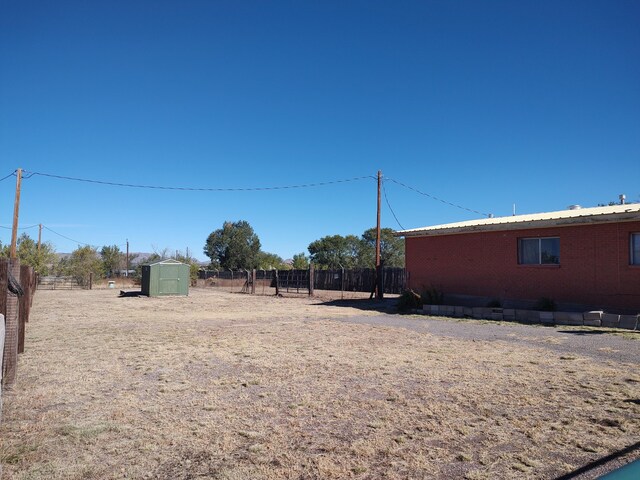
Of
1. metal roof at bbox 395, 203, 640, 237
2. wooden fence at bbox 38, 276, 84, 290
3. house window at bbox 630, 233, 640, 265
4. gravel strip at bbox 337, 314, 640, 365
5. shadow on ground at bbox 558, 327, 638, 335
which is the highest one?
metal roof at bbox 395, 203, 640, 237

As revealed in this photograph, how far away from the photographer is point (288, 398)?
19.2 ft

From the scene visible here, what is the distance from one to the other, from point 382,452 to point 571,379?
13.0 feet

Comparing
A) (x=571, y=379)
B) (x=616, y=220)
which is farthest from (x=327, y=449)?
(x=616, y=220)

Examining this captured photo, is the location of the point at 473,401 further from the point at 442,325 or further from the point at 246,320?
the point at 246,320

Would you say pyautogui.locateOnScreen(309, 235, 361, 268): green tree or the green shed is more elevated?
pyautogui.locateOnScreen(309, 235, 361, 268): green tree

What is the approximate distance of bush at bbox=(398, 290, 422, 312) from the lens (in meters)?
18.2

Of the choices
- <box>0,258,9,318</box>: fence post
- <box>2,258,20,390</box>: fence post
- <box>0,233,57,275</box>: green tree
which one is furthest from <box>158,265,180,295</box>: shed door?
<box>0,258,9,318</box>: fence post

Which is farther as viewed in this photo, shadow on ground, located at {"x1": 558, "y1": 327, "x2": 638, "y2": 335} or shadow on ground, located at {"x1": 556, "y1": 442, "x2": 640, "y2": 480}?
shadow on ground, located at {"x1": 558, "y1": 327, "x2": 638, "y2": 335}

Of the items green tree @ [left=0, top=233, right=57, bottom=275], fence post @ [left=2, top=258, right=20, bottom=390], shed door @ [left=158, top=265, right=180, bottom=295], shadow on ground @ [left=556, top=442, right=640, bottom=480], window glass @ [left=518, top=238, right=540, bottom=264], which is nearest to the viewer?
shadow on ground @ [left=556, top=442, right=640, bottom=480]

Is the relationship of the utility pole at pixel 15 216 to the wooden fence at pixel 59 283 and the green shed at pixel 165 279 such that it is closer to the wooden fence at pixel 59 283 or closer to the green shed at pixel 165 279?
the green shed at pixel 165 279

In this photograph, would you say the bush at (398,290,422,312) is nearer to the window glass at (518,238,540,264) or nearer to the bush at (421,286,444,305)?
the bush at (421,286,444,305)

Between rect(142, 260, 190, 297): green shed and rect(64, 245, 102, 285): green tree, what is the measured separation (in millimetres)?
17620

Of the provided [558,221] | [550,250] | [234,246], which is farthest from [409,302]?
[234,246]

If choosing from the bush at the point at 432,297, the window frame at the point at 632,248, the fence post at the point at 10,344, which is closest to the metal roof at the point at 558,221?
the window frame at the point at 632,248
